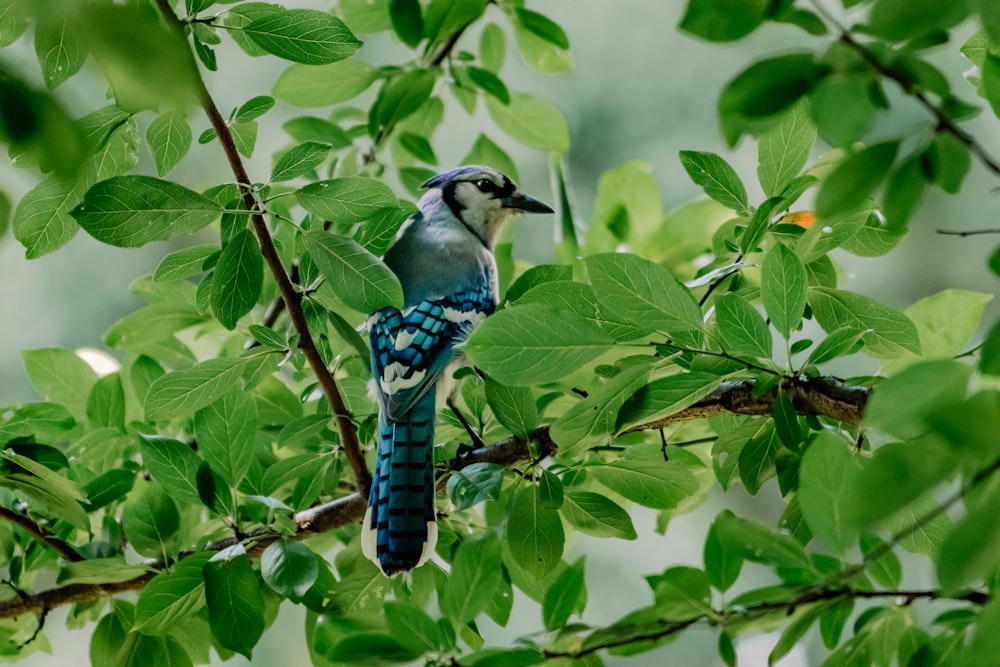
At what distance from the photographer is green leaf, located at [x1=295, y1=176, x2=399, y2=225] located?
0.74 metres

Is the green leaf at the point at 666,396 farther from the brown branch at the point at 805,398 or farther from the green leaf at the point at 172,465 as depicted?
the green leaf at the point at 172,465

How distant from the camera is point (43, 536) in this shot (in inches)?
32.4

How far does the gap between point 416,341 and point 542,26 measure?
385mm

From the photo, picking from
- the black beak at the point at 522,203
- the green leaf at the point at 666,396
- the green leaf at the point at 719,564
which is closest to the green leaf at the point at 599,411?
the green leaf at the point at 666,396

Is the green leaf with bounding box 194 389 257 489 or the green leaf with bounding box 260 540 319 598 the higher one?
the green leaf with bounding box 194 389 257 489

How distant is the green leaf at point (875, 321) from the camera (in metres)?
0.73

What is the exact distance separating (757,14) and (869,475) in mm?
229

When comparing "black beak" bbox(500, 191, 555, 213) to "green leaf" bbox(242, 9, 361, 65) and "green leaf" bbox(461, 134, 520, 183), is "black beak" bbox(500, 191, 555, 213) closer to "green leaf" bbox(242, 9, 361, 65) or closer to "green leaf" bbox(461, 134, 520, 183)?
"green leaf" bbox(461, 134, 520, 183)

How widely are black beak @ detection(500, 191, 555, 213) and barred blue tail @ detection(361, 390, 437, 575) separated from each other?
51 centimetres

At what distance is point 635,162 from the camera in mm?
1257

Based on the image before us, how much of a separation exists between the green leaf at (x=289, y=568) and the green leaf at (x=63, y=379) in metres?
0.38

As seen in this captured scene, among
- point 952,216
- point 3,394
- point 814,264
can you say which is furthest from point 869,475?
point 952,216

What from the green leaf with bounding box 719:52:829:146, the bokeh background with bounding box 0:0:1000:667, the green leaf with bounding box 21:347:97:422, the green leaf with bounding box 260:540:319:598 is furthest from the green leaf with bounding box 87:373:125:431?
the bokeh background with bounding box 0:0:1000:667

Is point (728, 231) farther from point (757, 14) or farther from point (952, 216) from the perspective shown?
point (952, 216)
